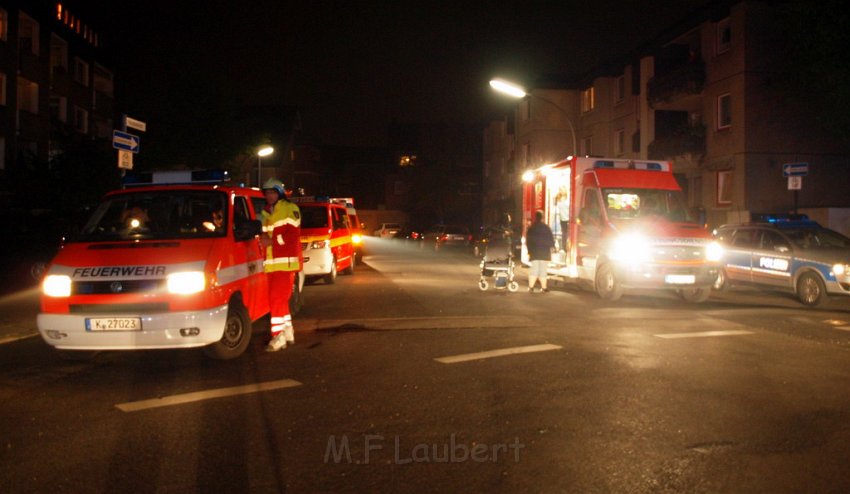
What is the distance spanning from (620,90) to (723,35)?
1013 cm

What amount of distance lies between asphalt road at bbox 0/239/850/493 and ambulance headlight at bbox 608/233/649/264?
11.2 ft

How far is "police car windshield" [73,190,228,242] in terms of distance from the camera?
8438 mm

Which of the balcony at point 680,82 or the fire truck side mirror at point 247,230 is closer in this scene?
the fire truck side mirror at point 247,230

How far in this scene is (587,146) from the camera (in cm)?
4334

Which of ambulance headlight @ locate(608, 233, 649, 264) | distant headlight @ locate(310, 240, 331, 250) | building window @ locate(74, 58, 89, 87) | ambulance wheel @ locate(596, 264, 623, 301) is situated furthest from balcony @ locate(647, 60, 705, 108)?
building window @ locate(74, 58, 89, 87)

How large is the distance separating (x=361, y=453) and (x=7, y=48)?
118 feet

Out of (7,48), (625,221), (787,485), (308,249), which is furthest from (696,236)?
(7,48)

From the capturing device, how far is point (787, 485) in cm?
464

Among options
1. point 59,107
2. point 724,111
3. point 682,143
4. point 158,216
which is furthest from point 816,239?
point 59,107

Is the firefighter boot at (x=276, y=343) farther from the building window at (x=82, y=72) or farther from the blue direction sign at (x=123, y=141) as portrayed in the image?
the building window at (x=82, y=72)

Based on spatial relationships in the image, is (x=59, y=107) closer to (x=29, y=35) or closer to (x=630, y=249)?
(x=29, y=35)

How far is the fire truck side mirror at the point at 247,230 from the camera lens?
8.62 m

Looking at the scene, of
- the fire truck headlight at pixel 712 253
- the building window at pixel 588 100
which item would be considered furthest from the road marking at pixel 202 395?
the building window at pixel 588 100

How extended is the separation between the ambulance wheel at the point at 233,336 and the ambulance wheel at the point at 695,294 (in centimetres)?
977
